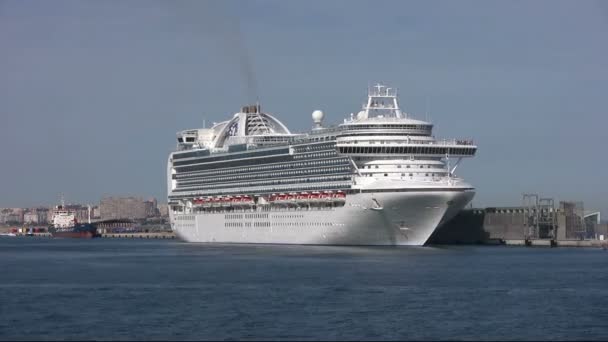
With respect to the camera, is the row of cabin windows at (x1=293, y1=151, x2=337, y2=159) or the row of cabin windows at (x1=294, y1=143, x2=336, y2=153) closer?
the row of cabin windows at (x1=293, y1=151, x2=337, y2=159)

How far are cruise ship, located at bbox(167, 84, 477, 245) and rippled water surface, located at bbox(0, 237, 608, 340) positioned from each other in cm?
521

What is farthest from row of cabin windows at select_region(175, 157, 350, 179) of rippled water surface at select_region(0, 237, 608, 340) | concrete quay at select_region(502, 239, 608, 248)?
concrete quay at select_region(502, 239, 608, 248)

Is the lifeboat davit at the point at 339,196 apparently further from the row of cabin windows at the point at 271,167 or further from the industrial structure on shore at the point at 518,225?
the industrial structure on shore at the point at 518,225

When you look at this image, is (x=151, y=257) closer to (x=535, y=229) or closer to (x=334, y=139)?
(x=334, y=139)

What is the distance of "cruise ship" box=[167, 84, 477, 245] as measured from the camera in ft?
292

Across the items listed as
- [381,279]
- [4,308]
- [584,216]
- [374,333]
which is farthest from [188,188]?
[374,333]

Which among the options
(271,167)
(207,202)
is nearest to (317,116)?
(271,167)

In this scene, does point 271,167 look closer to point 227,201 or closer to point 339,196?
point 227,201

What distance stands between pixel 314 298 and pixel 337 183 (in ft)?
125

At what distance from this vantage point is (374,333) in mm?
44656

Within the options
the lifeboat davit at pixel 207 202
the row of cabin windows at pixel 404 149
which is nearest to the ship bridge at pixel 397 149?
the row of cabin windows at pixel 404 149

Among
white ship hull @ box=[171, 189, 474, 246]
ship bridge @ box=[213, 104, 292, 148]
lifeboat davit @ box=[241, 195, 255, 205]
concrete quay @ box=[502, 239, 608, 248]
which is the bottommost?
concrete quay @ box=[502, 239, 608, 248]

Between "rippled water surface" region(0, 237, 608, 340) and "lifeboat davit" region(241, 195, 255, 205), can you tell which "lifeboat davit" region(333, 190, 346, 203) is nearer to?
"rippled water surface" region(0, 237, 608, 340)

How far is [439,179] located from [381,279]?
27.9 metres
